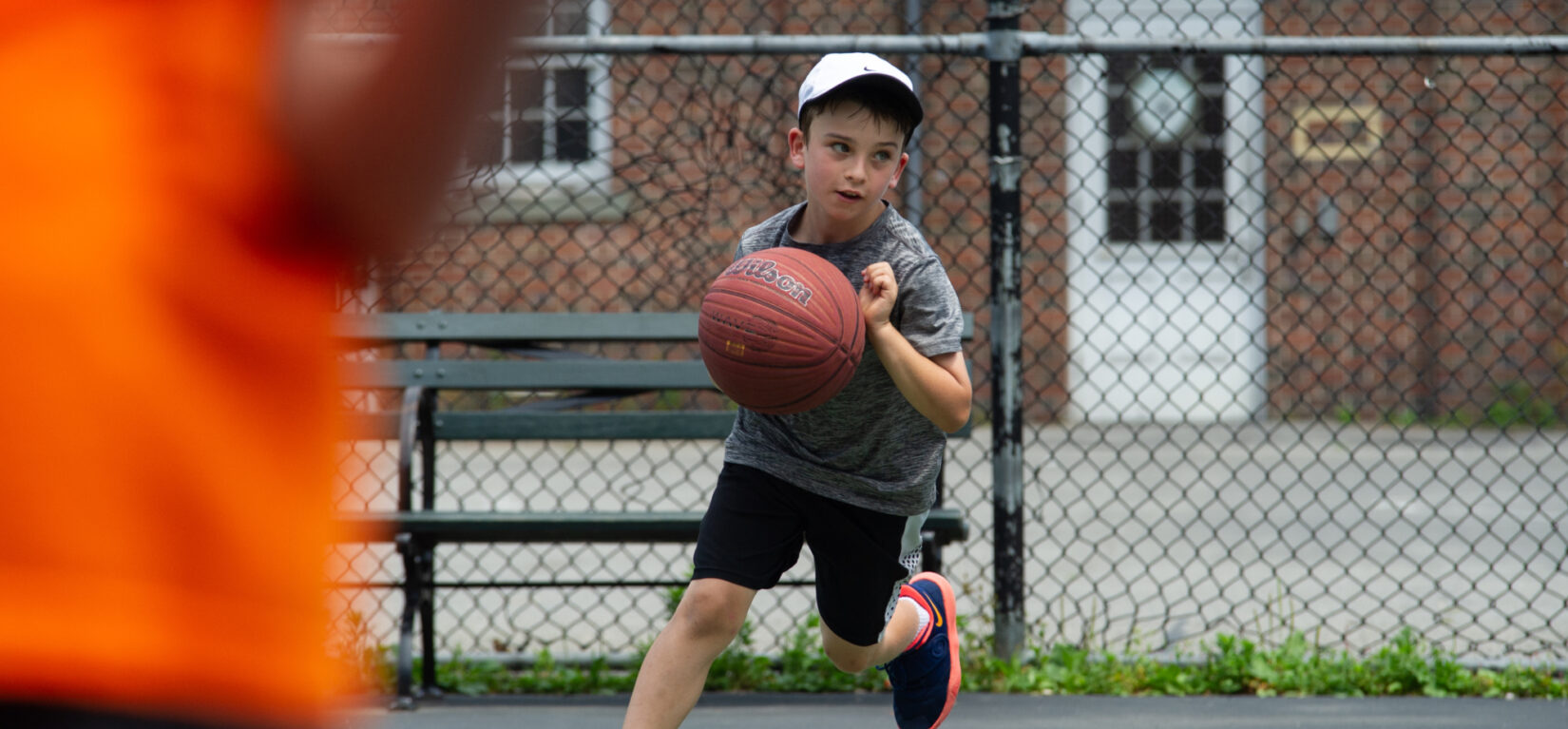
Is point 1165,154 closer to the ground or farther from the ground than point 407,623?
farther from the ground

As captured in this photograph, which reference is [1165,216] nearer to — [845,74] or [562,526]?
[562,526]

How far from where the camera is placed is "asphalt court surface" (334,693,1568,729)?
387cm

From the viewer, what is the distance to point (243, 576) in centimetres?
108

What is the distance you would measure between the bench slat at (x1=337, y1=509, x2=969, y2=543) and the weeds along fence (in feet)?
2.23

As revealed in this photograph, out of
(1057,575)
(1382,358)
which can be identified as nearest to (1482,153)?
(1382,358)

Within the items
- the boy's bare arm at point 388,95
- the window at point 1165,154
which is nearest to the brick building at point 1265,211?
the window at point 1165,154

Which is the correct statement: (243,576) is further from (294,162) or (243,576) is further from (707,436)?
(707,436)

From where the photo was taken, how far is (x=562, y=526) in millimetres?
3881

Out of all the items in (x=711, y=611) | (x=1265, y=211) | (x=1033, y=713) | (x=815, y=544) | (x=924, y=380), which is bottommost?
(x=1033, y=713)

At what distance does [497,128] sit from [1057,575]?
5186mm

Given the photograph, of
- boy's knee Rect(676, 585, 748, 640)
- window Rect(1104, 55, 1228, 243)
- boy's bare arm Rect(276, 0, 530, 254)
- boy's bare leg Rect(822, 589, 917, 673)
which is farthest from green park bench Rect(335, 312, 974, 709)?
window Rect(1104, 55, 1228, 243)

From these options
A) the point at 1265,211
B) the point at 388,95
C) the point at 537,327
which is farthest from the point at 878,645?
the point at 1265,211

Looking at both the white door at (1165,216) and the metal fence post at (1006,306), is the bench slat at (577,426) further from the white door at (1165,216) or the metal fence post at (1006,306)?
the white door at (1165,216)

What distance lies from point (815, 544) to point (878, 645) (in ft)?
1.04
